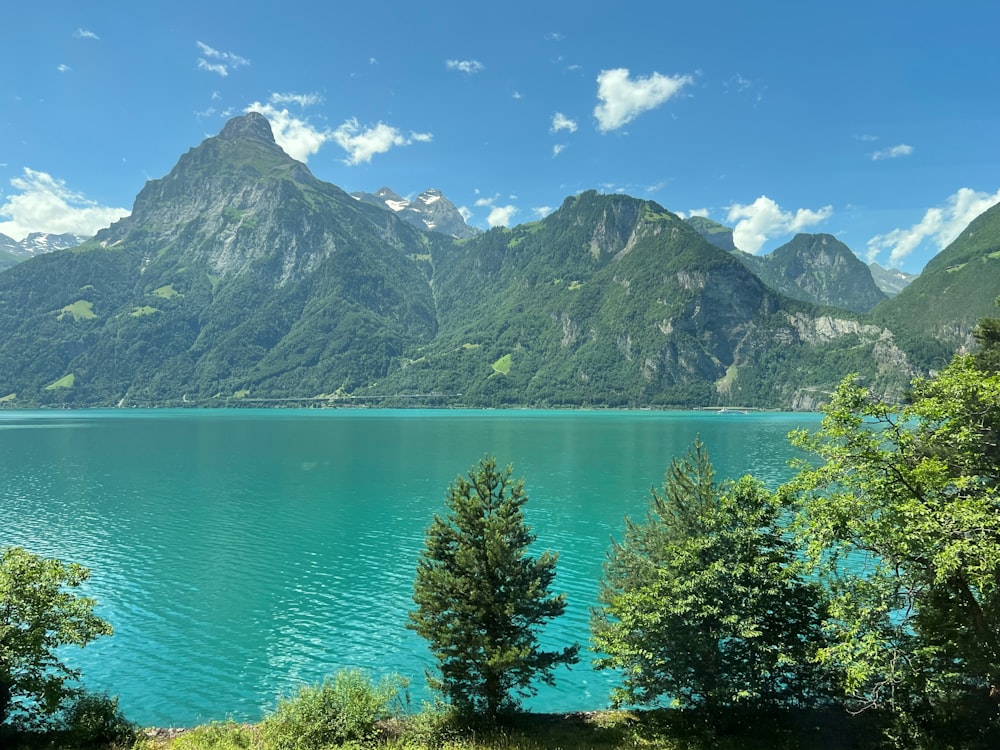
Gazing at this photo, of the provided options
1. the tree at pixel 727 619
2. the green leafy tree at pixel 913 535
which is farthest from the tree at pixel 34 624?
the green leafy tree at pixel 913 535

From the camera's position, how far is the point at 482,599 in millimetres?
22188

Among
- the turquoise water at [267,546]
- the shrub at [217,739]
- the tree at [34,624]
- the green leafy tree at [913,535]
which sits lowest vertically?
the turquoise water at [267,546]

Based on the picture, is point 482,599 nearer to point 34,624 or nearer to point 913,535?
point 913,535

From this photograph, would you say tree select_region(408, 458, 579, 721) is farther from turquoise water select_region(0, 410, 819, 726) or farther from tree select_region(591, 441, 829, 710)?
turquoise water select_region(0, 410, 819, 726)

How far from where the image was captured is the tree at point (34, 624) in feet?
63.9

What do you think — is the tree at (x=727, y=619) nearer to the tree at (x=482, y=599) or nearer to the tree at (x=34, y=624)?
the tree at (x=482, y=599)

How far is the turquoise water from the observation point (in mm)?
32562

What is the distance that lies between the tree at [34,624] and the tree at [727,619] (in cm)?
2020

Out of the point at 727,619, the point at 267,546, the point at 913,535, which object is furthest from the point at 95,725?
the point at 267,546

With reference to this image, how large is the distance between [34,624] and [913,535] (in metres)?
29.6

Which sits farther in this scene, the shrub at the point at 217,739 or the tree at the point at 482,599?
the tree at the point at 482,599

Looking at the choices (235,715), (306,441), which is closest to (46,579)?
(235,715)

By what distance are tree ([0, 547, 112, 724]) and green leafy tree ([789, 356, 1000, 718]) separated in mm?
26549

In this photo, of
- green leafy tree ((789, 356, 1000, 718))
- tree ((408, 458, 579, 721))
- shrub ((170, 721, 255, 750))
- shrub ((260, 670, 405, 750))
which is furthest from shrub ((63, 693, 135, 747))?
green leafy tree ((789, 356, 1000, 718))
